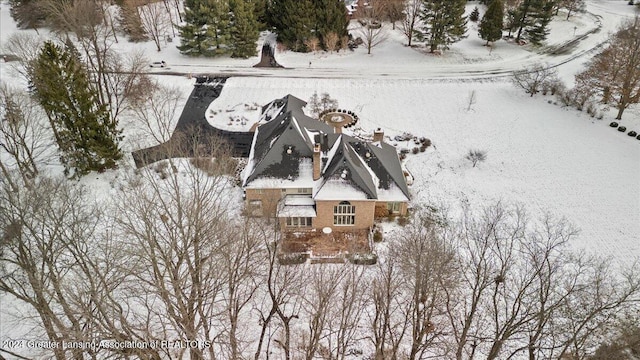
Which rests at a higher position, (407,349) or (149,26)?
(149,26)

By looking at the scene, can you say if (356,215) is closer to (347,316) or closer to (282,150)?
(282,150)

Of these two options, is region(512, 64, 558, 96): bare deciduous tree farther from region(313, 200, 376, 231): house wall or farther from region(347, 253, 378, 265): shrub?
region(347, 253, 378, 265): shrub

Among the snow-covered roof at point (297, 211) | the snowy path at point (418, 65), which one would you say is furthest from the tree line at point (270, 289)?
the snowy path at point (418, 65)

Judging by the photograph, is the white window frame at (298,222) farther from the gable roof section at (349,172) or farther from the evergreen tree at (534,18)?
the evergreen tree at (534,18)

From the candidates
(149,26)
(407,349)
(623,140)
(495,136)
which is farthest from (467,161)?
(149,26)

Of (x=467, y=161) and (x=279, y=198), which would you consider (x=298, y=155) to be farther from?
(x=467, y=161)

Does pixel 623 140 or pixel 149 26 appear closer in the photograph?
pixel 623 140

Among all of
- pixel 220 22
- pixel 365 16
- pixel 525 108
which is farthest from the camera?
pixel 365 16
